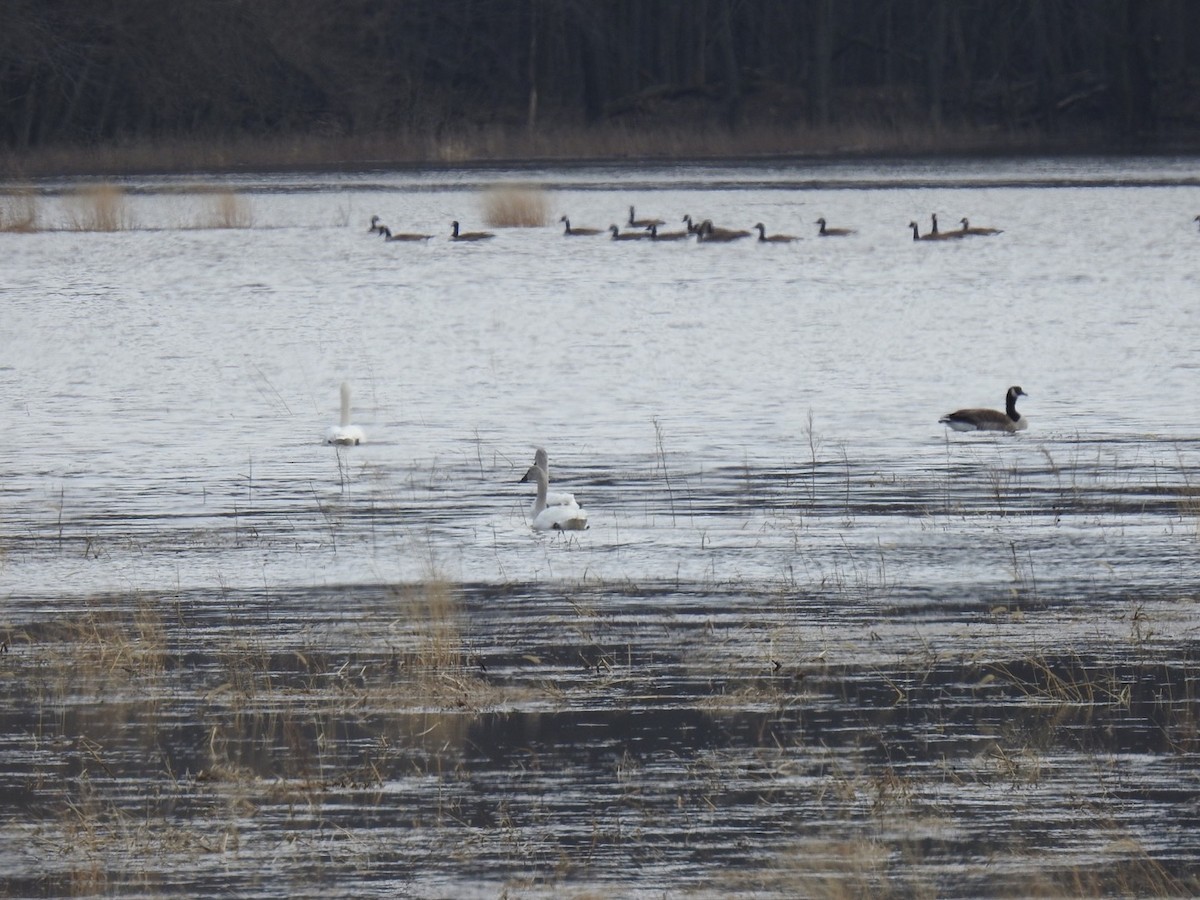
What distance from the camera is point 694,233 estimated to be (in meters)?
32.7

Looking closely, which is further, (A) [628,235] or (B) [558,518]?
(A) [628,235]

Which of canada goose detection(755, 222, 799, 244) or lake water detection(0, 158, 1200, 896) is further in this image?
canada goose detection(755, 222, 799, 244)

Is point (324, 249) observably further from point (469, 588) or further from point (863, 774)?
point (863, 774)

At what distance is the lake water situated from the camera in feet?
16.6

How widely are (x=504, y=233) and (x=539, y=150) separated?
1520 centimetres

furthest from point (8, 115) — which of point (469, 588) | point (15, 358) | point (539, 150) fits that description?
point (469, 588)

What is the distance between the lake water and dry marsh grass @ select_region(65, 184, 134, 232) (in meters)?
13.5

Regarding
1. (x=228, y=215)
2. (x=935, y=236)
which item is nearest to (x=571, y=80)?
(x=228, y=215)

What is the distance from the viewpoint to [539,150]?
47938mm

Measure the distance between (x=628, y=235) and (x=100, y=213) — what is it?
7.95 m

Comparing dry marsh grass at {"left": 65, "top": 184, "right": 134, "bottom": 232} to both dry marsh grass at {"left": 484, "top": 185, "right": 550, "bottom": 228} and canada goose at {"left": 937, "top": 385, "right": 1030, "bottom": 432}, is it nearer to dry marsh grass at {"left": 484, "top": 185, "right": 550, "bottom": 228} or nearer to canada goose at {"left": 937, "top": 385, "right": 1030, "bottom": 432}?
dry marsh grass at {"left": 484, "top": 185, "right": 550, "bottom": 228}

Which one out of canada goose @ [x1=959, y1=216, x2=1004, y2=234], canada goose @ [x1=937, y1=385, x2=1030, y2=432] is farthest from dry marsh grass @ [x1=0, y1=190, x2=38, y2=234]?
canada goose @ [x1=937, y1=385, x2=1030, y2=432]

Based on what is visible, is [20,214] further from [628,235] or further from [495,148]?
[495,148]

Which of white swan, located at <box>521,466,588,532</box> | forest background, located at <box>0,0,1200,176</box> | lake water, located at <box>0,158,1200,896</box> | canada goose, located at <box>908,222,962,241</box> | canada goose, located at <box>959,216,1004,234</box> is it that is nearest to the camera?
lake water, located at <box>0,158,1200,896</box>
